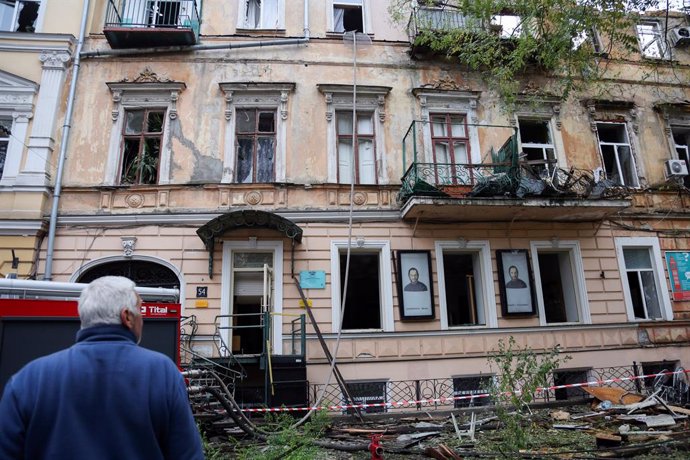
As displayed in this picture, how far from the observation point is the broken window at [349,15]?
1306 centimetres

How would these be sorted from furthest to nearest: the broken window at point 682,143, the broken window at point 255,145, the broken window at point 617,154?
the broken window at point 682,143 → the broken window at point 617,154 → the broken window at point 255,145

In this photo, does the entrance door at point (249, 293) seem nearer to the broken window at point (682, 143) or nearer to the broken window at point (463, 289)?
the broken window at point (463, 289)

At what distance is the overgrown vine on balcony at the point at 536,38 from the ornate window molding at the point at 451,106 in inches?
29.8

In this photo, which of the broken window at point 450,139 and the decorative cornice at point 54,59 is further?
the broken window at point 450,139

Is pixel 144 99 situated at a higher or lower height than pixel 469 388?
higher

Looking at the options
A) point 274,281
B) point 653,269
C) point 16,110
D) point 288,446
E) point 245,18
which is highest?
point 245,18

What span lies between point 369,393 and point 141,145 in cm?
812

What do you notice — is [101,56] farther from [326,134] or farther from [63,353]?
[63,353]

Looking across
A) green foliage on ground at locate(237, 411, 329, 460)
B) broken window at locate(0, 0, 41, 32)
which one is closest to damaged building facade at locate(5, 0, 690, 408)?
broken window at locate(0, 0, 41, 32)

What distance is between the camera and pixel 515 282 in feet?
37.6

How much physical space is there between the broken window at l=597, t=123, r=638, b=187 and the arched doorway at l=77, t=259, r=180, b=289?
1175 centimetres

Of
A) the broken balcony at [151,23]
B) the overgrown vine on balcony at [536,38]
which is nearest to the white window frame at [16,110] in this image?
the broken balcony at [151,23]

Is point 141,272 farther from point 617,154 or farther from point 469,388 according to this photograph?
point 617,154

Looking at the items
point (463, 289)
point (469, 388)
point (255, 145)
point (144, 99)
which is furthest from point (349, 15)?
point (469, 388)
